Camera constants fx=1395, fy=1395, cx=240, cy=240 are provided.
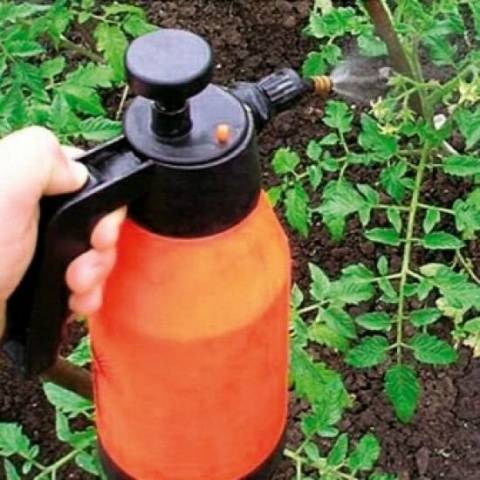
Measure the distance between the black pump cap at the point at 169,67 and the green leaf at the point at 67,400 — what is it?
66 centimetres

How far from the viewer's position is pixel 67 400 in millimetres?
1779

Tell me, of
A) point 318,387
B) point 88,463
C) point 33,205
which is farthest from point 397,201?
point 33,205

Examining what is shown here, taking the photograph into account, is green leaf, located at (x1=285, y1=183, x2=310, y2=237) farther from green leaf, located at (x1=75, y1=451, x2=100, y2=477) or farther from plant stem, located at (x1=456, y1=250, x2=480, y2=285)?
green leaf, located at (x1=75, y1=451, x2=100, y2=477)

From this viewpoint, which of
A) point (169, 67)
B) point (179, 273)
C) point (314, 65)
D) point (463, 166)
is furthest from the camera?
point (314, 65)

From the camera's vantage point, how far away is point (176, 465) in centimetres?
150

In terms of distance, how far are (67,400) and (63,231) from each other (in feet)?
1.94

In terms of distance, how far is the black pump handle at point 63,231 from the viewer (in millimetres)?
1221

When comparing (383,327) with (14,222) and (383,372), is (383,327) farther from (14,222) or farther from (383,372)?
(14,222)

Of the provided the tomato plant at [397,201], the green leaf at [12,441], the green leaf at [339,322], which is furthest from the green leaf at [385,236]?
the green leaf at [12,441]

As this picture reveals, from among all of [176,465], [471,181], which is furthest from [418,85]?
[176,465]

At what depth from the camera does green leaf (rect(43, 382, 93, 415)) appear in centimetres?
177

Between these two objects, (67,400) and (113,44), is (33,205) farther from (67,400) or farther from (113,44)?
(113,44)

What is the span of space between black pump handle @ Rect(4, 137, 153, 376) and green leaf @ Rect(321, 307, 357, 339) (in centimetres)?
50

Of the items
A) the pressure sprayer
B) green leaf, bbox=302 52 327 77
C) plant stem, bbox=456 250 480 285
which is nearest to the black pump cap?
the pressure sprayer
